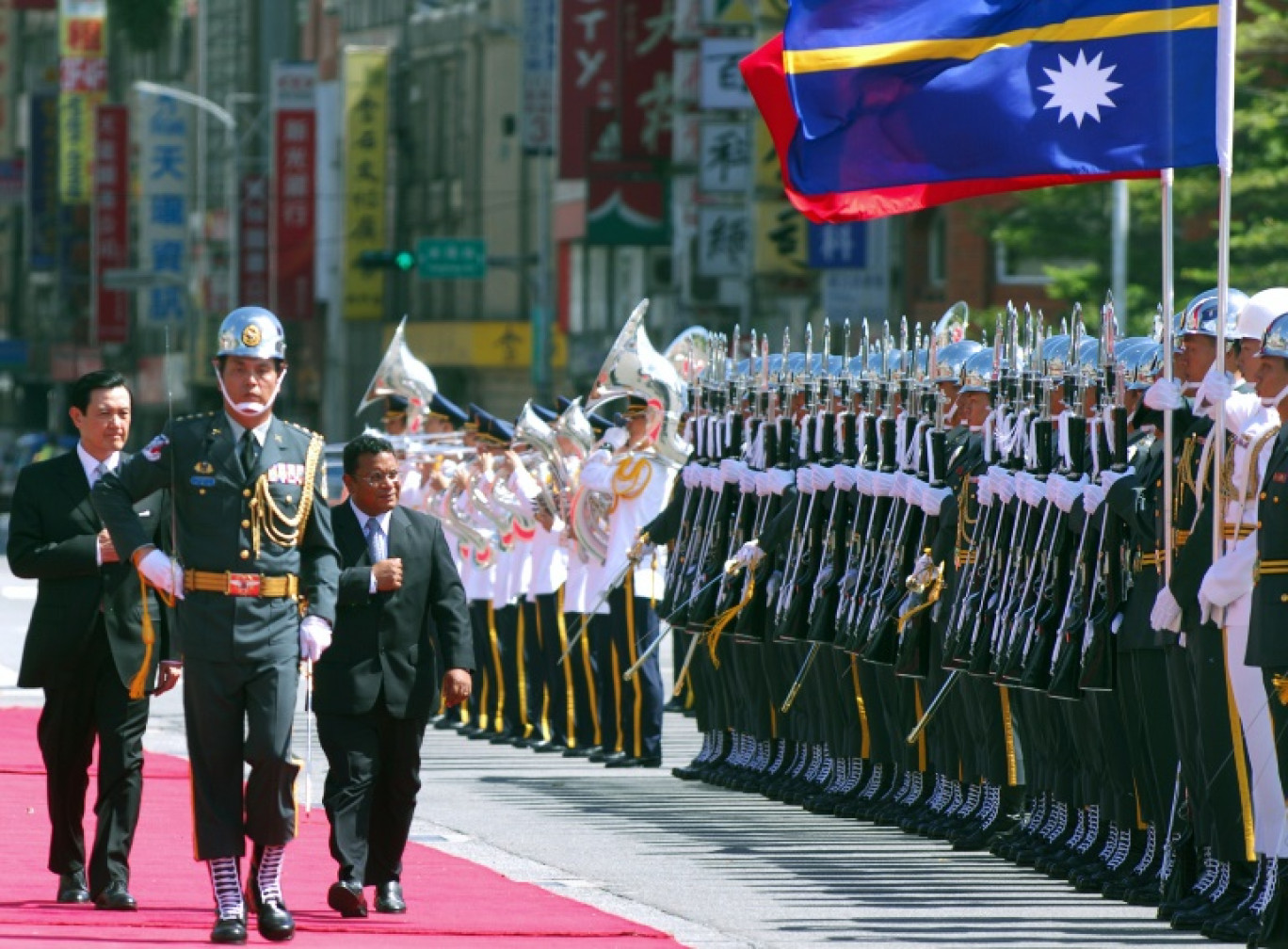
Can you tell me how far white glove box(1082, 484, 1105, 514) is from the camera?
11031 millimetres

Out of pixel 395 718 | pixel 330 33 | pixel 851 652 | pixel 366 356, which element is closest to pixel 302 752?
pixel 851 652

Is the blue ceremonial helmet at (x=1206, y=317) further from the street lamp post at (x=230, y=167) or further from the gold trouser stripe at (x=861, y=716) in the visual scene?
the street lamp post at (x=230, y=167)

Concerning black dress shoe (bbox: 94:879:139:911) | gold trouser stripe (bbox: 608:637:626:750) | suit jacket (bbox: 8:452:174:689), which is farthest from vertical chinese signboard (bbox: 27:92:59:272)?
black dress shoe (bbox: 94:879:139:911)

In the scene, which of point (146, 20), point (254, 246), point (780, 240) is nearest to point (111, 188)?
point (146, 20)

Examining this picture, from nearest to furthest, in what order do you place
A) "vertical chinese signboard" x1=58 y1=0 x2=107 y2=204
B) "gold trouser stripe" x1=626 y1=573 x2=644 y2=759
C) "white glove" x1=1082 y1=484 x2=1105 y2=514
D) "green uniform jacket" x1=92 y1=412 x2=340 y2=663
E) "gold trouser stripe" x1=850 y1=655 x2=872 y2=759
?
1. "green uniform jacket" x1=92 y1=412 x2=340 y2=663
2. "white glove" x1=1082 y1=484 x2=1105 y2=514
3. "gold trouser stripe" x1=850 y1=655 x2=872 y2=759
4. "gold trouser stripe" x1=626 y1=573 x2=644 y2=759
5. "vertical chinese signboard" x1=58 y1=0 x2=107 y2=204

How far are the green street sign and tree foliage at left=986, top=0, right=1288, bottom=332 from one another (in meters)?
12.0

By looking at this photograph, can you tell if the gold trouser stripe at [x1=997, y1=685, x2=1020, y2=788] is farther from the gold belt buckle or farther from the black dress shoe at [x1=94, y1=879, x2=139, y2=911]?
the gold belt buckle

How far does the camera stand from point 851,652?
1365 centimetres

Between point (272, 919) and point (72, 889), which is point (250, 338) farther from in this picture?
point (72, 889)

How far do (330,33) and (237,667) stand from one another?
5278cm

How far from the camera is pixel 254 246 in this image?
57.2m

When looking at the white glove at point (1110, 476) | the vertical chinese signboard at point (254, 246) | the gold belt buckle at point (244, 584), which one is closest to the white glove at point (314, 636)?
the gold belt buckle at point (244, 584)

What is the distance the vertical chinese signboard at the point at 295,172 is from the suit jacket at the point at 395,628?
145ft

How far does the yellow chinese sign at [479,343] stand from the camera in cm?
5100
